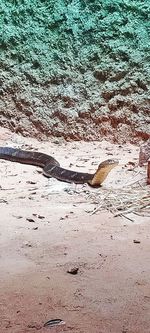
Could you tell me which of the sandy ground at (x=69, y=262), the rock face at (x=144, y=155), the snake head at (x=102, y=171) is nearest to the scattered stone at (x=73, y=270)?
the sandy ground at (x=69, y=262)

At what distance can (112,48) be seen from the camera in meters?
4.79

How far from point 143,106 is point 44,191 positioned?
6.38ft

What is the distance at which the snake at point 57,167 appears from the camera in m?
3.20

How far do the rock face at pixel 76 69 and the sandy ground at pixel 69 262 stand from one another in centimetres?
158

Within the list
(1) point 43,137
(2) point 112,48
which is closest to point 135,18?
(2) point 112,48

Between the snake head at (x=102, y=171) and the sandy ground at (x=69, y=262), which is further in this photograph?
the snake head at (x=102, y=171)

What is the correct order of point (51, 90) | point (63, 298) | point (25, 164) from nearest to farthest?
point (63, 298)
point (25, 164)
point (51, 90)

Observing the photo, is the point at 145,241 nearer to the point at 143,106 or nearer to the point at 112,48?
the point at 143,106

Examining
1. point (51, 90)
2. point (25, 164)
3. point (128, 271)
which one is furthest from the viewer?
point (51, 90)

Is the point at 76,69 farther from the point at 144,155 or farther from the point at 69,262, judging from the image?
the point at 69,262

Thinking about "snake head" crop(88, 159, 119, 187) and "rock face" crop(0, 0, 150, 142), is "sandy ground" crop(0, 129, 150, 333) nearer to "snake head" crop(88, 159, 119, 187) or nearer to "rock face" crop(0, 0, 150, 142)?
"snake head" crop(88, 159, 119, 187)

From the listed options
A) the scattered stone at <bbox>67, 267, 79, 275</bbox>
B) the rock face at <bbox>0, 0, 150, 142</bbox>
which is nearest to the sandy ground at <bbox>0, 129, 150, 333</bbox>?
the scattered stone at <bbox>67, 267, 79, 275</bbox>

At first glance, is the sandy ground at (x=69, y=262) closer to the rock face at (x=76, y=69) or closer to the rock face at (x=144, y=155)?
the rock face at (x=144, y=155)

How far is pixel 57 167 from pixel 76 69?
5.45ft
